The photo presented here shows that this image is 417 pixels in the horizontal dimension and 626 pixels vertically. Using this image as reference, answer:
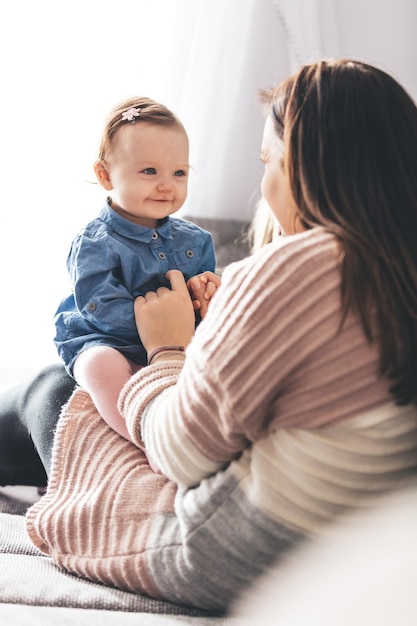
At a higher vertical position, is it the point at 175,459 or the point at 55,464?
the point at 175,459

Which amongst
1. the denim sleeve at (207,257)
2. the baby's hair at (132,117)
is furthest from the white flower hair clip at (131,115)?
the denim sleeve at (207,257)

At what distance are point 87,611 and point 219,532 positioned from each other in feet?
0.66

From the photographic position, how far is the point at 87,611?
3.85 feet

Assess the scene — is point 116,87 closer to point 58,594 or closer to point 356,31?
point 356,31

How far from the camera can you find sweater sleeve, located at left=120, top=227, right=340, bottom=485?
105 centimetres

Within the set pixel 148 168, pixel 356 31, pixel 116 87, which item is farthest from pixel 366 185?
pixel 356 31

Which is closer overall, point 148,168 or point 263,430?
point 263,430

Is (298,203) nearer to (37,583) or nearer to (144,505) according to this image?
(144,505)

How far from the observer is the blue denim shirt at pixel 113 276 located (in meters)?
1.55

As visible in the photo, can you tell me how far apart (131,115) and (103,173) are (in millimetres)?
128

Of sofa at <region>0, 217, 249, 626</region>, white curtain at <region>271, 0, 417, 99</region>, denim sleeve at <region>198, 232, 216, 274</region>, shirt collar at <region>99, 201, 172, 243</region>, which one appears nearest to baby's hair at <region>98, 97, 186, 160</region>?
shirt collar at <region>99, 201, 172, 243</region>

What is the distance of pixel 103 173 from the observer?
1.66 meters

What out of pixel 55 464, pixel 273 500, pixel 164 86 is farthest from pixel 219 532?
pixel 164 86

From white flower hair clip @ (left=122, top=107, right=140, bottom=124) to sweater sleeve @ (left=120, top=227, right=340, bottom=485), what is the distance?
0.56 metres
